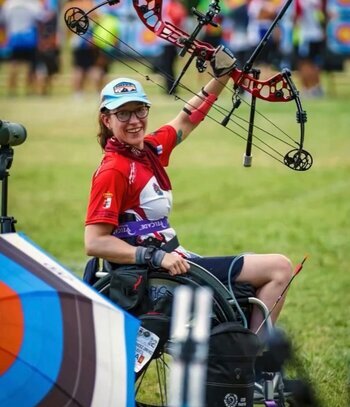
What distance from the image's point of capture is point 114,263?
626 centimetres

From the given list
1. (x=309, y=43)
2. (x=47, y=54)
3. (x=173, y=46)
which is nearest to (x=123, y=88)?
(x=173, y=46)

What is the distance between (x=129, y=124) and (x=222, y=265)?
0.76m

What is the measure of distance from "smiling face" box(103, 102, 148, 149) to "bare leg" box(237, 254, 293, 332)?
0.73 meters

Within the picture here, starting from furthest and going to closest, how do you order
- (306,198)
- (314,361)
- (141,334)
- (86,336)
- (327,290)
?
(306,198), (327,290), (314,361), (141,334), (86,336)

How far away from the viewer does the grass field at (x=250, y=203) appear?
9.11 metres

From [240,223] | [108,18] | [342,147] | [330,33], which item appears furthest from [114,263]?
[330,33]

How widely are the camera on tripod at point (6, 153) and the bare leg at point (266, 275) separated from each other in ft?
3.53

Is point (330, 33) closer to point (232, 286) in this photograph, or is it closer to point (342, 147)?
point (342, 147)

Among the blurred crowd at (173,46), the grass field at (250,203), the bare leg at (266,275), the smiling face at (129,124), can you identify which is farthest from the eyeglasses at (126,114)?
the blurred crowd at (173,46)

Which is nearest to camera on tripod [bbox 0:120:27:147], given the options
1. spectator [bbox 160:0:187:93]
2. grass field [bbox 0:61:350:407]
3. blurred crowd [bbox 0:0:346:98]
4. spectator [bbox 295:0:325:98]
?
grass field [bbox 0:61:350:407]

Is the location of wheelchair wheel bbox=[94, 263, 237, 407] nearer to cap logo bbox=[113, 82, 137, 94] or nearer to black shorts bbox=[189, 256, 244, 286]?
black shorts bbox=[189, 256, 244, 286]

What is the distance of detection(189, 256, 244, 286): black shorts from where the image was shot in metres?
6.32

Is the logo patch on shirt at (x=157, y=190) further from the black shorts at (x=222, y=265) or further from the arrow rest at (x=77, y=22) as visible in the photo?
the arrow rest at (x=77, y=22)

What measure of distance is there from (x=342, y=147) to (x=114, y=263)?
1384 cm
